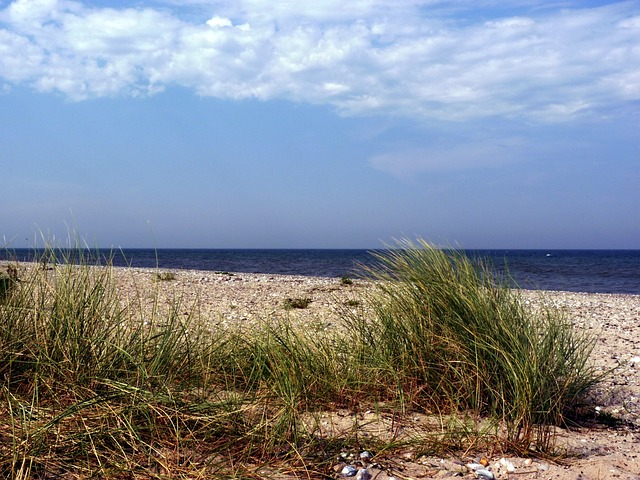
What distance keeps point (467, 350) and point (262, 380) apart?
1492mm

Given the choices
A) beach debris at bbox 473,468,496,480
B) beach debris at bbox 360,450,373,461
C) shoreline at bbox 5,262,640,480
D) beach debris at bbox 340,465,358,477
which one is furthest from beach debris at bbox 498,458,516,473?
beach debris at bbox 340,465,358,477

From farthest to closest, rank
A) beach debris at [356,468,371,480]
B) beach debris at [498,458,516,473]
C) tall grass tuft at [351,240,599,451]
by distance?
tall grass tuft at [351,240,599,451]
beach debris at [498,458,516,473]
beach debris at [356,468,371,480]

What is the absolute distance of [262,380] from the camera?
4.21 metres

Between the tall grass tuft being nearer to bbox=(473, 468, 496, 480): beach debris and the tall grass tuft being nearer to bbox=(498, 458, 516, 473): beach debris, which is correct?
bbox=(498, 458, 516, 473): beach debris

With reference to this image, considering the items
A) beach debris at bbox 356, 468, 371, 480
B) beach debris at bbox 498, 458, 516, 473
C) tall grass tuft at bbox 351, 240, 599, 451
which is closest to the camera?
beach debris at bbox 356, 468, 371, 480

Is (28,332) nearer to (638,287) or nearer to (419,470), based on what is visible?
(419,470)

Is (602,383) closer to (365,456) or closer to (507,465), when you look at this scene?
(507,465)

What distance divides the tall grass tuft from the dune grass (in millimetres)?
14

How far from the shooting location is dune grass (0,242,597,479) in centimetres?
304

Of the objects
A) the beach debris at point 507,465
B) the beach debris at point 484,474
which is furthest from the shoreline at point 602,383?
the beach debris at point 484,474

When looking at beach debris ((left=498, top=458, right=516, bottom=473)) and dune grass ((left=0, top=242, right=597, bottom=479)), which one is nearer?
dune grass ((left=0, top=242, right=597, bottom=479))

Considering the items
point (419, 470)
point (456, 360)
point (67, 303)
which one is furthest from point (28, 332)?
point (456, 360)

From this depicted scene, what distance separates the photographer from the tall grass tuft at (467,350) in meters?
3.79

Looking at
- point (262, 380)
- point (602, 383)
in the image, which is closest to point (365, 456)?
point (262, 380)
